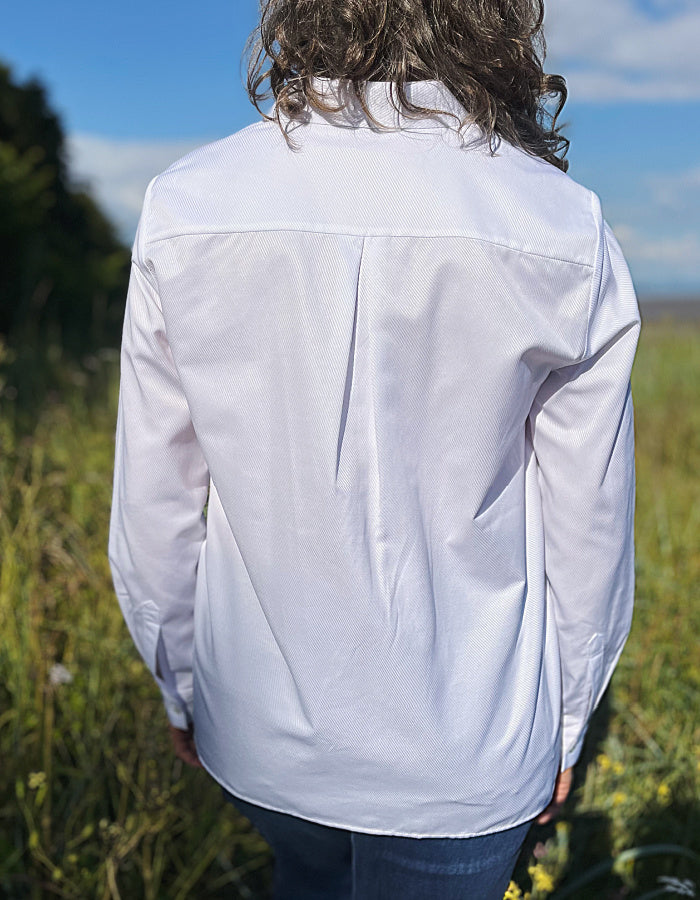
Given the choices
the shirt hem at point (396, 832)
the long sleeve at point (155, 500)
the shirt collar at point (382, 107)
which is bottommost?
the shirt hem at point (396, 832)

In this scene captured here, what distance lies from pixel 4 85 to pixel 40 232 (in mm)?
1462

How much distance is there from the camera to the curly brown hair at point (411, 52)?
1.10m

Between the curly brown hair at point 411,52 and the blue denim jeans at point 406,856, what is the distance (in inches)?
40.5

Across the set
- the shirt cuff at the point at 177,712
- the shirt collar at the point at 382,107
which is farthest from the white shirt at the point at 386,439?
the shirt cuff at the point at 177,712

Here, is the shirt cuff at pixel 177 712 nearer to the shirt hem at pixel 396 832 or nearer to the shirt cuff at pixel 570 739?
the shirt hem at pixel 396 832

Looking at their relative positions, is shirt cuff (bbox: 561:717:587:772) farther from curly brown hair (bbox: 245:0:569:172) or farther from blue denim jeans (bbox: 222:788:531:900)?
curly brown hair (bbox: 245:0:569:172)

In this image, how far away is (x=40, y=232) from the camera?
6969 mm

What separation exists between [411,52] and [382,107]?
91 mm

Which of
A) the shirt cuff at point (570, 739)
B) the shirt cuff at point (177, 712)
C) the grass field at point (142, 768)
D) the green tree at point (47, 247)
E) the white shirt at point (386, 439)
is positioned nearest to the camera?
the white shirt at point (386, 439)

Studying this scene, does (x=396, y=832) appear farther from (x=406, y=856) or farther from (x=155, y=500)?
(x=155, y=500)

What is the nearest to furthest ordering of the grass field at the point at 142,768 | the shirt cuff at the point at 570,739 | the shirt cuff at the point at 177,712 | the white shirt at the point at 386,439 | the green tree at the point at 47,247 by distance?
the white shirt at the point at 386,439, the shirt cuff at the point at 570,739, the shirt cuff at the point at 177,712, the grass field at the point at 142,768, the green tree at the point at 47,247

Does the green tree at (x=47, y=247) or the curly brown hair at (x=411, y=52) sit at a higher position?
the curly brown hair at (x=411, y=52)

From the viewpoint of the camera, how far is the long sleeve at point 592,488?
1.17 metres

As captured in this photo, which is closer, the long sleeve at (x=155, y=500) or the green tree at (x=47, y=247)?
the long sleeve at (x=155, y=500)
